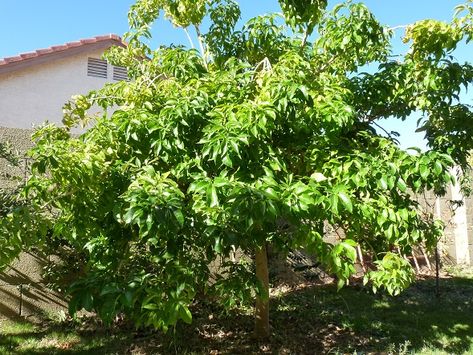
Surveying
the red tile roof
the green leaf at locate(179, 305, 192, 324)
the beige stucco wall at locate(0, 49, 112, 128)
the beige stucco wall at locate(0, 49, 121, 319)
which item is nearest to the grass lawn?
the beige stucco wall at locate(0, 49, 121, 319)

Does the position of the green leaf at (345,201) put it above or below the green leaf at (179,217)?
above

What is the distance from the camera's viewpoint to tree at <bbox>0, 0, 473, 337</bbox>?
279 centimetres

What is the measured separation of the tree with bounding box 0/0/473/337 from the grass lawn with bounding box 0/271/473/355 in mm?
1005

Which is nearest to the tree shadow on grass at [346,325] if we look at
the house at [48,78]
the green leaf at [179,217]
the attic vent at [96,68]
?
the green leaf at [179,217]

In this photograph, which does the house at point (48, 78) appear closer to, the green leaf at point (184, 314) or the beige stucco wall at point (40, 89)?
the beige stucco wall at point (40, 89)

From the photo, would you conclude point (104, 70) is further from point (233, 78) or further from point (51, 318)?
point (233, 78)

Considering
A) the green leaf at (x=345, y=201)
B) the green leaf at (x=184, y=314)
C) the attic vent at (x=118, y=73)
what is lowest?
the green leaf at (x=184, y=314)

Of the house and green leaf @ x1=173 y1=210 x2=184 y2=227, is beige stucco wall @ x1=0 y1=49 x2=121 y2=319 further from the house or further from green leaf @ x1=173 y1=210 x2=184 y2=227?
green leaf @ x1=173 y1=210 x2=184 y2=227

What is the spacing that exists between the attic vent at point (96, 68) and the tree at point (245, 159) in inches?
183

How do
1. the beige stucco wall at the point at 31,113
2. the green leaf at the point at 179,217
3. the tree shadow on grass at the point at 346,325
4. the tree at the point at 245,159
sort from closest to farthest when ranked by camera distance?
the green leaf at the point at 179,217 < the tree at the point at 245,159 < the tree shadow on grass at the point at 346,325 < the beige stucco wall at the point at 31,113

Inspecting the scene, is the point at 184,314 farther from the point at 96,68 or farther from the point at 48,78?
the point at 96,68

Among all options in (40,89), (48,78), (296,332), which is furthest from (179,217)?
(48,78)

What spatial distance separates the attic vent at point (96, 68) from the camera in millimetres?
9016

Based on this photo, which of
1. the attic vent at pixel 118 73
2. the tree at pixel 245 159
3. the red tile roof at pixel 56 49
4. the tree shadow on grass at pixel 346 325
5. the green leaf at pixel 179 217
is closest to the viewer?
the green leaf at pixel 179 217
